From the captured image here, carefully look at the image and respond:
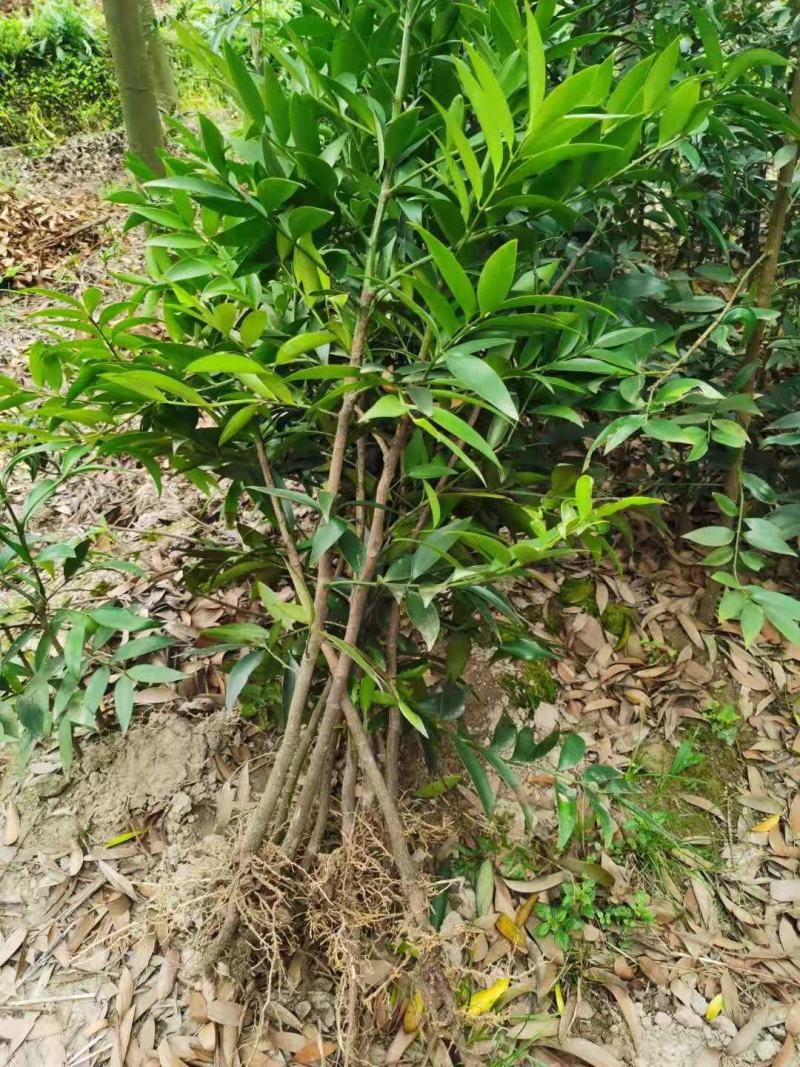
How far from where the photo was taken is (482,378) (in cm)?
65

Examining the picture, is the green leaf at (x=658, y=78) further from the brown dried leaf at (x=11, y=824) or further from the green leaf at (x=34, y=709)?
the brown dried leaf at (x=11, y=824)

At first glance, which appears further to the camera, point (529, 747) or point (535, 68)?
point (529, 747)

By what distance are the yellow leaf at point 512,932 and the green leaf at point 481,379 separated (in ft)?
3.14

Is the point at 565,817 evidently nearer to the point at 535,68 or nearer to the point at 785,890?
the point at 785,890

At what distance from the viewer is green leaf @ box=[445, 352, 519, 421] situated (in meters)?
0.63

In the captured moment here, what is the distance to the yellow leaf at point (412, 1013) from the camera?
3.41 feet

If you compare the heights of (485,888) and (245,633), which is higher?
(245,633)

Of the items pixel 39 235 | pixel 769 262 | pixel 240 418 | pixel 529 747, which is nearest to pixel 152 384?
pixel 240 418

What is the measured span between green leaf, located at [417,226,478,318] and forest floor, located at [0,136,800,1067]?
2.18 feet

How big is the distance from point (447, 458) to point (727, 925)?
998 millimetres

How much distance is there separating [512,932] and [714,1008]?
0.35 m

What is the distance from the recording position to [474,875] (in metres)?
1.24

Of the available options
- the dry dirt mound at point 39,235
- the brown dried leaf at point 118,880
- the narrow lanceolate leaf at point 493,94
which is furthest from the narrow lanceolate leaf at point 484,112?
the dry dirt mound at point 39,235

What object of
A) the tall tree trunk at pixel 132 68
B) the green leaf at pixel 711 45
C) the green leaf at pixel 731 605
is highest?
the tall tree trunk at pixel 132 68
